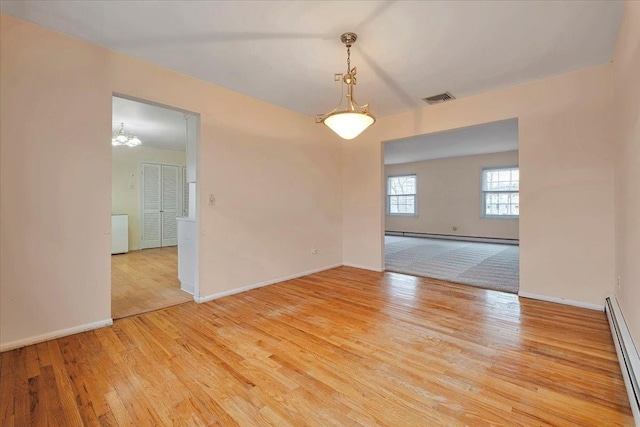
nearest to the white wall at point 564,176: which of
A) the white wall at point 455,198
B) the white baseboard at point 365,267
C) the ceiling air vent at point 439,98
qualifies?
the ceiling air vent at point 439,98

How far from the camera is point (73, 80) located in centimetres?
243

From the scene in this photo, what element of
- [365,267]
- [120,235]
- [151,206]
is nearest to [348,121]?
[365,267]

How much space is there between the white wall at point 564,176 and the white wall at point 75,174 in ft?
10.4

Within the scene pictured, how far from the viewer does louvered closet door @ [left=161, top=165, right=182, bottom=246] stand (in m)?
7.47

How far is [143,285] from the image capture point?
388cm

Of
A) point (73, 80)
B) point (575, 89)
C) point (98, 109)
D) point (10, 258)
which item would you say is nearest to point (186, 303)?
point (10, 258)

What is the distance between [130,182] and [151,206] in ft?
2.42

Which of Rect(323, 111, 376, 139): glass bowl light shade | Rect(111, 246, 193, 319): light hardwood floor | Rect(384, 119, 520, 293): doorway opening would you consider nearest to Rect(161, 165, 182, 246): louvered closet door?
Rect(111, 246, 193, 319): light hardwood floor

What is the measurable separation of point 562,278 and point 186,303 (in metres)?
4.17

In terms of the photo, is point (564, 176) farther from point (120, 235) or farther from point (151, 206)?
point (151, 206)

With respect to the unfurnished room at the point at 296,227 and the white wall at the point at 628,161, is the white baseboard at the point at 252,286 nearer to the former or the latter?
the unfurnished room at the point at 296,227

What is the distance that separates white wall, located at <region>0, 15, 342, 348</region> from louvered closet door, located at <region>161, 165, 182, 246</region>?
484 cm

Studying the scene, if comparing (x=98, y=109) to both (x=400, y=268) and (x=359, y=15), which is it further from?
(x=400, y=268)

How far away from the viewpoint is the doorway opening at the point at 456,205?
511 cm
